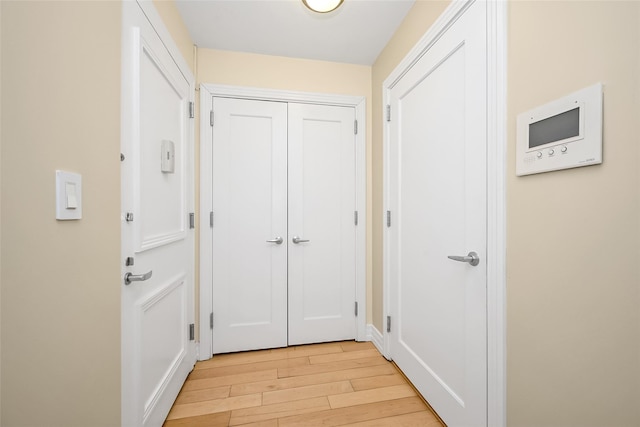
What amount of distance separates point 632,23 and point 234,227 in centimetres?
217

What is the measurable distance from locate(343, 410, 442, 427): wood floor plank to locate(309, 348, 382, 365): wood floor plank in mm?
607

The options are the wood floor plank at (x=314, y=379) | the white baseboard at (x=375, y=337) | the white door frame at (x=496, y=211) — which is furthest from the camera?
the white baseboard at (x=375, y=337)

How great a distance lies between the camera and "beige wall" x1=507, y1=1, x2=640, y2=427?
65cm

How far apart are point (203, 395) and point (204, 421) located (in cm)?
23

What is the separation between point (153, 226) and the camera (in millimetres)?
1271

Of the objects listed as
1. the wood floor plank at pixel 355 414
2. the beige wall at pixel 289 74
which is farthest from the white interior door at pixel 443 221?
the beige wall at pixel 289 74

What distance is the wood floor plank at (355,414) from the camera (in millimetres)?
1361

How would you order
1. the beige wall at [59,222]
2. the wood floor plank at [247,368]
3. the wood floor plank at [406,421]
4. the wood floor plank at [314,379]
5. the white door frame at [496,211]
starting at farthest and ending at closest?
the wood floor plank at [247,368] < the wood floor plank at [314,379] < the wood floor plank at [406,421] < the white door frame at [496,211] < the beige wall at [59,222]

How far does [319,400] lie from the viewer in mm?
1525

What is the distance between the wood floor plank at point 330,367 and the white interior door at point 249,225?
34 cm

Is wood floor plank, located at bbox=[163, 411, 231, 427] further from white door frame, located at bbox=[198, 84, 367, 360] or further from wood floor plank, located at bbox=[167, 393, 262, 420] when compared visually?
white door frame, located at bbox=[198, 84, 367, 360]

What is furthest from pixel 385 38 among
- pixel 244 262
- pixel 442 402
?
pixel 442 402

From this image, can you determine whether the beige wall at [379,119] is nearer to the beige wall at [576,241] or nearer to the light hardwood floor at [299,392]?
the light hardwood floor at [299,392]

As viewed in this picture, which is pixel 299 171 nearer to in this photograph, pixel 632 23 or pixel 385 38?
pixel 385 38
